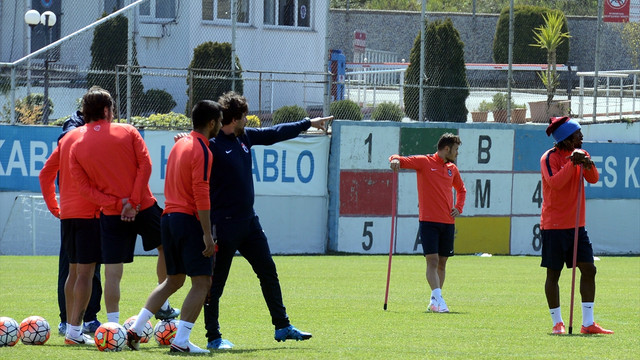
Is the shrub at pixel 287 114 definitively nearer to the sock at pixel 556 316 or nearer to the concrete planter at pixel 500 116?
the concrete planter at pixel 500 116

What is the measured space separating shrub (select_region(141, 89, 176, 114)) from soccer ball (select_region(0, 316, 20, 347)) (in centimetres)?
1251

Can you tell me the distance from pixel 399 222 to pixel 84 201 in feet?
43.6

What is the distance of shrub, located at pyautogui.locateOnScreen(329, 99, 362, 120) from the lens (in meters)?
21.2

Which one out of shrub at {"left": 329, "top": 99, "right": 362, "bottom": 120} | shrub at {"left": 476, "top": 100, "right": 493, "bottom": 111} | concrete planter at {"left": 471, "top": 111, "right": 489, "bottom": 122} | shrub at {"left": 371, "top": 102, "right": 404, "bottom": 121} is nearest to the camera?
shrub at {"left": 329, "top": 99, "right": 362, "bottom": 120}

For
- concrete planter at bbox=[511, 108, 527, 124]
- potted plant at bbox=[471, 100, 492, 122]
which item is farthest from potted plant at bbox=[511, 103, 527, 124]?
potted plant at bbox=[471, 100, 492, 122]

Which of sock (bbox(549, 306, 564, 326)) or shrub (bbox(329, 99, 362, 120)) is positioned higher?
shrub (bbox(329, 99, 362, 120))

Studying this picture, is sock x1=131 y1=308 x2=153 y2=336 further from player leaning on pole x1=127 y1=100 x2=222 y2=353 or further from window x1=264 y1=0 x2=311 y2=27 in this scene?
window x1=264 y1=0 x2=311 y2=27

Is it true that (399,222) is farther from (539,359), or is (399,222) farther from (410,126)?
(539,359)

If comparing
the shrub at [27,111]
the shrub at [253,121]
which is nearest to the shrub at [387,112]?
the shrub at [253,121]

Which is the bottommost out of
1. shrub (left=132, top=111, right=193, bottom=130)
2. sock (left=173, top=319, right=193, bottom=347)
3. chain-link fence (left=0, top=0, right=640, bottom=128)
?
sock (left=173, top=319, right=193, bottom=347)

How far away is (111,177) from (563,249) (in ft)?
14.4

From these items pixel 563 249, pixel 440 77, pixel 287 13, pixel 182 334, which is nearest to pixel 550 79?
pixel 440 77

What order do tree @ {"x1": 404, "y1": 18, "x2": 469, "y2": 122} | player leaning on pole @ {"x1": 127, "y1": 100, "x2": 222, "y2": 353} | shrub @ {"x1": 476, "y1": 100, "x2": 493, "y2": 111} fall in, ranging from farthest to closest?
1. shrub @ {"x1": 476, "y1": 100, "x2": 493, "y2": 111}
2. tree @ {"x1": 404, "y1": 18, "x2": 469, "y2": 122}
3. player leaning on pole @ {"x1": 127, "y1": 100, "x2": 222, "y2": 353}

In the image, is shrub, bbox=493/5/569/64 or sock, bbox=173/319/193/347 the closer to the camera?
sock, bbox=173/319/193/347
